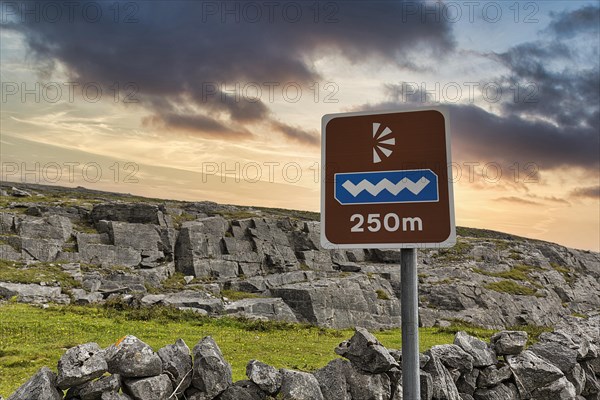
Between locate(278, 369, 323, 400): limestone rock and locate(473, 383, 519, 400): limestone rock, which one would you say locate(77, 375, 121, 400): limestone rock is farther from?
locate(473, 383, 519, 400): limestone rock

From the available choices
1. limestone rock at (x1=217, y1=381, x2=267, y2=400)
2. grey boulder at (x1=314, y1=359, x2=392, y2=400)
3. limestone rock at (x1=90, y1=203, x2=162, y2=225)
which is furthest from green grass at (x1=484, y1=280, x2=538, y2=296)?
limestone rock at (x1=217, y1=381, x2=267, y2=400)

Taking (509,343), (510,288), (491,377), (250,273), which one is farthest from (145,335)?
(510,288)

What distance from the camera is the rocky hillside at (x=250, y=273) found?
37.1m

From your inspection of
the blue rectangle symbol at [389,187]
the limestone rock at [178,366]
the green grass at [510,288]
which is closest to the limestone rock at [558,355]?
the limestone rock at [178,366]

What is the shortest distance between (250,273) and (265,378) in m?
52.3

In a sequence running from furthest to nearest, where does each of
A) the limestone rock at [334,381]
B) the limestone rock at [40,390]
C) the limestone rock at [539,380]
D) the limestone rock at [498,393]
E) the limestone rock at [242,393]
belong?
1. the limestone rock at [539,380]
2. the limestone rock at [498,393]
3. the limestone rock at [334,381]
4. the limestone rock at [242,393]
5. the limestone rock at [40,390]

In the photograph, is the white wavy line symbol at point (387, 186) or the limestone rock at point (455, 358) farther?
the limestone rock at point (455, 358)

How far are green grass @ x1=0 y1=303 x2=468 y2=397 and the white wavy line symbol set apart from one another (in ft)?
32.9

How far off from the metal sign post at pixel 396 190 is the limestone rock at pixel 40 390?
18.6ft

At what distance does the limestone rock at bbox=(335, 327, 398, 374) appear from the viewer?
9.66m

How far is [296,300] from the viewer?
37.6m

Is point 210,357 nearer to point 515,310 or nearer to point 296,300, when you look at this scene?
point 296,300

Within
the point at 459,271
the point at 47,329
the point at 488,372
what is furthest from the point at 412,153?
the point at 459,271

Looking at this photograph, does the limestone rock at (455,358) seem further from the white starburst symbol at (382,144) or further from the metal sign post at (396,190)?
the white starburst symbol at (382,144)
